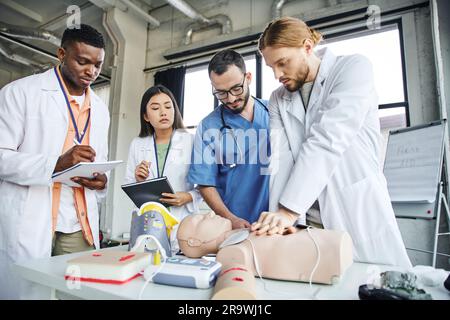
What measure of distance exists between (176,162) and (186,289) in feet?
4.01

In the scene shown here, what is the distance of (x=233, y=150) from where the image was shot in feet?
4.63

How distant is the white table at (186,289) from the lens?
1.84 feet

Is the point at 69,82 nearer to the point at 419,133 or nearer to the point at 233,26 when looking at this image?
the point at 419,133

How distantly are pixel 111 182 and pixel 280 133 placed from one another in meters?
3.87

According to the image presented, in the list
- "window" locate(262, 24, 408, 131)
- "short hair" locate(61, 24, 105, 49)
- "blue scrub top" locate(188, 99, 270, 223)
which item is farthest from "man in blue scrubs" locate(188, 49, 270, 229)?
"window" locate(262, 24, 408, 131)

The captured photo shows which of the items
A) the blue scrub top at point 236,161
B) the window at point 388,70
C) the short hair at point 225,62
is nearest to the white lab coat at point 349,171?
the blue scrub top at point 236,161

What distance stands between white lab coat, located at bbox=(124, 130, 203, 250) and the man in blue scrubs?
0.26 metres

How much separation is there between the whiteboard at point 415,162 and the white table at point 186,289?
6.67 ft

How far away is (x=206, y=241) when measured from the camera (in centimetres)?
79

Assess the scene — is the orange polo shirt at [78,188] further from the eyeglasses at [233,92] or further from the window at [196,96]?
the window at [196,96]

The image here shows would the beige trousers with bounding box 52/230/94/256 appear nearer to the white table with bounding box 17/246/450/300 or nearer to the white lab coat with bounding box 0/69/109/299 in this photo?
the white lab coat with bounding box 0/69/109/299

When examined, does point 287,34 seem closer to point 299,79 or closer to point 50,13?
point 299,79
